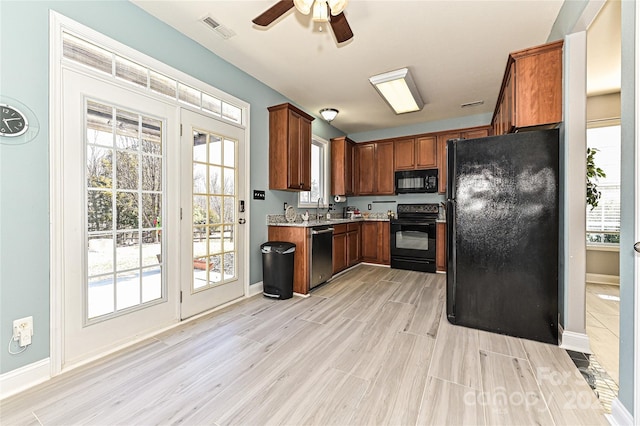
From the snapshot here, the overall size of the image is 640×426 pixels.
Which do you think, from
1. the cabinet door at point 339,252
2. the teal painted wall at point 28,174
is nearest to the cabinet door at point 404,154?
the cabinet door at point 339,252

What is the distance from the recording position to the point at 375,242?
519 centimetres

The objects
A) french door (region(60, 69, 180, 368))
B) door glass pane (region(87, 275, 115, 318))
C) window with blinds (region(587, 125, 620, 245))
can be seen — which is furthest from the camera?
window with blinds (region(587, 125, 620, 245))

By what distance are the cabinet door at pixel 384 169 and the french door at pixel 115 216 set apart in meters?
3.94

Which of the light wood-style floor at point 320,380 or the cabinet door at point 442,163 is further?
the cabinet door at point 442,163

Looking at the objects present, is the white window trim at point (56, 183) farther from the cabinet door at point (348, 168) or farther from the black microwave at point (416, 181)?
the black microwave at point (416, 181)

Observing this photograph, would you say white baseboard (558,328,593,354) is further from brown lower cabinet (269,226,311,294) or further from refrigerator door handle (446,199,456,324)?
brown lower cabinet (269,226,311,294)

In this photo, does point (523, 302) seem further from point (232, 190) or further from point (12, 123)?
point (12, 123)

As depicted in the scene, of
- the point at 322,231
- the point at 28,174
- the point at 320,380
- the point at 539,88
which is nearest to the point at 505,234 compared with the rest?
the point at 539,88

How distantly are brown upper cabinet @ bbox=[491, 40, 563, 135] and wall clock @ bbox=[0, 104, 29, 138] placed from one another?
3.69 meters

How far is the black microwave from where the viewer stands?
16.1 ft

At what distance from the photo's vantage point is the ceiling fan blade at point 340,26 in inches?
74.8

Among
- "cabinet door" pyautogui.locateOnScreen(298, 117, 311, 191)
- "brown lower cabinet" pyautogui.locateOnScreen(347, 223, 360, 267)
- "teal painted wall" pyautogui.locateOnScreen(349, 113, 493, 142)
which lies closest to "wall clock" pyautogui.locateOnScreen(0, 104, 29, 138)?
"cabinet door" pyautogui.locateOnScreen(298, 117, 311, 191)

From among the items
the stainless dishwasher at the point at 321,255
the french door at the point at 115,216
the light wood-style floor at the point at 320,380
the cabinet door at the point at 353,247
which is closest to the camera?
the light wood-style floor at the point at 320,380

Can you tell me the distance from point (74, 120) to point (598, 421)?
373cm
